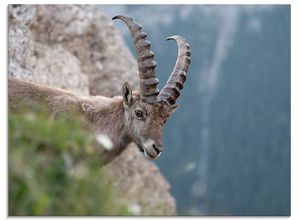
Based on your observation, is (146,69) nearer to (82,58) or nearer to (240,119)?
(82,58)

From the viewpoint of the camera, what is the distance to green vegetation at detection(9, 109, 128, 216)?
20.7ft

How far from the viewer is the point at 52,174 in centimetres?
661

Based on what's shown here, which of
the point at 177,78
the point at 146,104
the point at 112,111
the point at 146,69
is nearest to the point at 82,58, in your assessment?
the point at 177,78

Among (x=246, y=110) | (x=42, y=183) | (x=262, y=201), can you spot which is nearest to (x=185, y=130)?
(x=246, y=110)

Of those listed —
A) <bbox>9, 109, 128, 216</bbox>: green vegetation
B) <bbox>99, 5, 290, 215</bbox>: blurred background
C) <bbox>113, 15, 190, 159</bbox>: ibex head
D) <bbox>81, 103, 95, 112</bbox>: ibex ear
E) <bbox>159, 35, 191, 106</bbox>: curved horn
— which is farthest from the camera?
<bbox>99, 5, 290, 215</bbox>: blurred background

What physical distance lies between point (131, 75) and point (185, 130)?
547 ft

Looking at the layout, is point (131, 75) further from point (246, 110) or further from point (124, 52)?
point (246, 110)

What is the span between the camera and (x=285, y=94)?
601 ft

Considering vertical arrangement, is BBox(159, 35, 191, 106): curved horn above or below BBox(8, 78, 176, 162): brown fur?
above

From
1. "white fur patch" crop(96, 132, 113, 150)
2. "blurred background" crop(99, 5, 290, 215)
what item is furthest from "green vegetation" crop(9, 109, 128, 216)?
"blurred background" crop(99, 5, 290, 215)

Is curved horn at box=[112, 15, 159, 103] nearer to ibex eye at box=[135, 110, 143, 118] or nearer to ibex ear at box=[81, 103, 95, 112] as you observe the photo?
ibex eye at box=[135, 110, 143, 118]

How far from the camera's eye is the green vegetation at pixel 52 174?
6301 mm

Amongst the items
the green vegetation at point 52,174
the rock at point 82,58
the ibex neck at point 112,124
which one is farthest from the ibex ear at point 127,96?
the rock at point 82,58

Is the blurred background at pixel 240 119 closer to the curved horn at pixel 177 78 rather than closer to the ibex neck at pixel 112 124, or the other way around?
the curved horn at pixel 177 78
